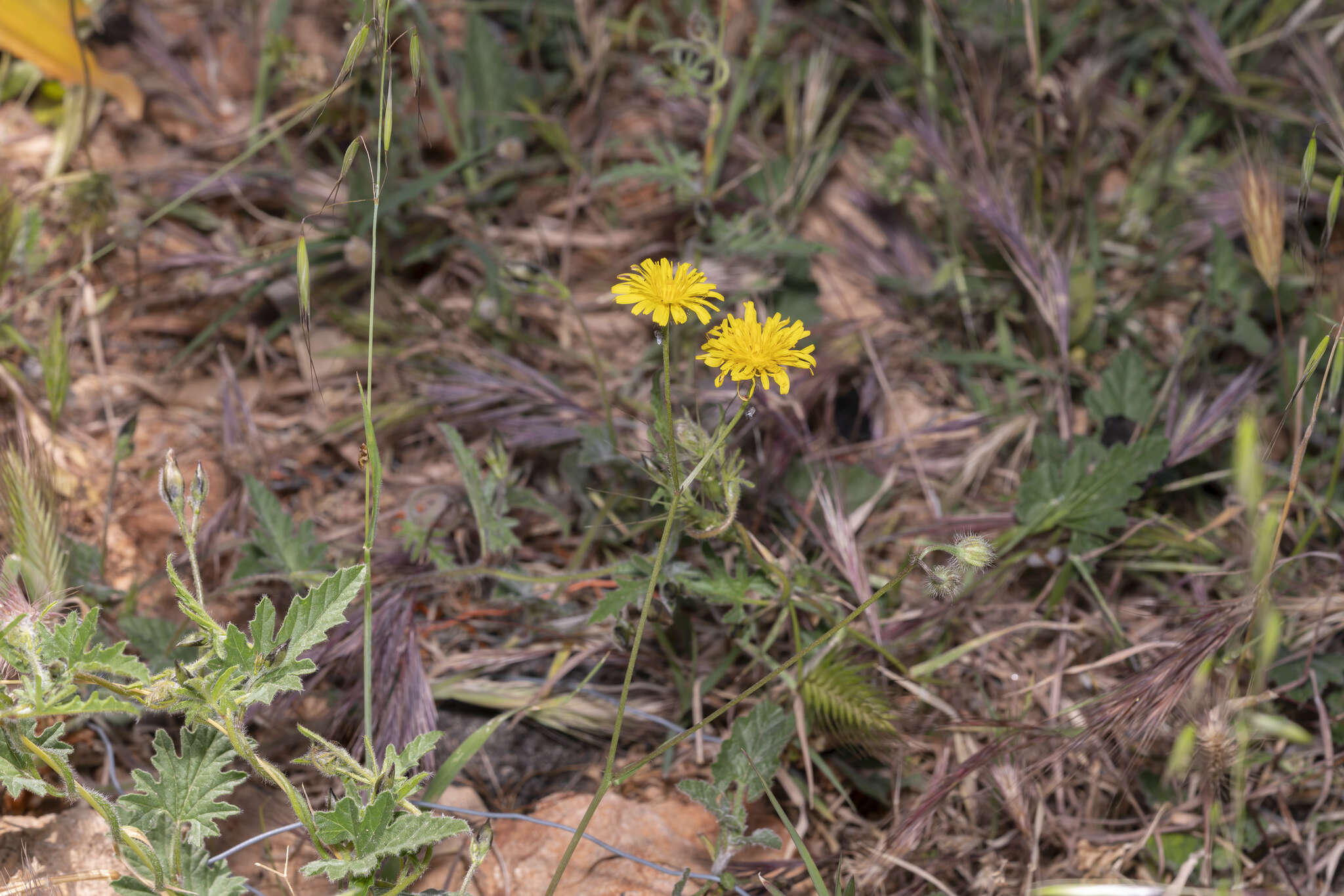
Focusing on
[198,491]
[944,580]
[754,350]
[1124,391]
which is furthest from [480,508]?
[1124,391]

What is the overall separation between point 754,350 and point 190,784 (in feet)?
3.00

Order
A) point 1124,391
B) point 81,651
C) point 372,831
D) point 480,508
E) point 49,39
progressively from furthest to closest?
1. point 49,39
2. point 1124,391
3. point 480,508
4. point 372,831
5. point 81,651

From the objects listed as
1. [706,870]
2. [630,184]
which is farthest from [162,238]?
[706,870]

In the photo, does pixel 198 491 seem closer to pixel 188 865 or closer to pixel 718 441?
pixel 188 865

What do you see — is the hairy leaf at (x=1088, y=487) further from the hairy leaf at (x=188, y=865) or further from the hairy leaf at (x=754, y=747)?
the hairy leaf at (x=188, y=865)

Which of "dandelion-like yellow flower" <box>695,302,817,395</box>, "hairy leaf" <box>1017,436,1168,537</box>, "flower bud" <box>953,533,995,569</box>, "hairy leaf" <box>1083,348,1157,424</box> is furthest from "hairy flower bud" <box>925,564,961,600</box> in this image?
"hairy leaf" <box>1083,348,1157,424</box>

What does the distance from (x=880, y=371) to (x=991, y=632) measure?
1.98 ft

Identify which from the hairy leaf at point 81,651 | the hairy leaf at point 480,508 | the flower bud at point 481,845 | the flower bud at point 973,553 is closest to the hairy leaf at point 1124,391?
the flower bud at point 973,553

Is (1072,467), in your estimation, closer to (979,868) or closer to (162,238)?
(979,868)

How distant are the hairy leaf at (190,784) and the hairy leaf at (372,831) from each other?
0.43ft

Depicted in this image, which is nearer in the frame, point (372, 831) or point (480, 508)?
point (372, 831)

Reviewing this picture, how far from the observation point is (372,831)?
118 cm

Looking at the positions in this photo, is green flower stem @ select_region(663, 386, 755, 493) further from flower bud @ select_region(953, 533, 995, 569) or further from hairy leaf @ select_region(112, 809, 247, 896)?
hairy leaf @ select_region(112, 809, 247, 896)

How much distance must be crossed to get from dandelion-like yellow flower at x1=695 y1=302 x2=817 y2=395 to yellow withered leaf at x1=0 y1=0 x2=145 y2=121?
63.9 inches
